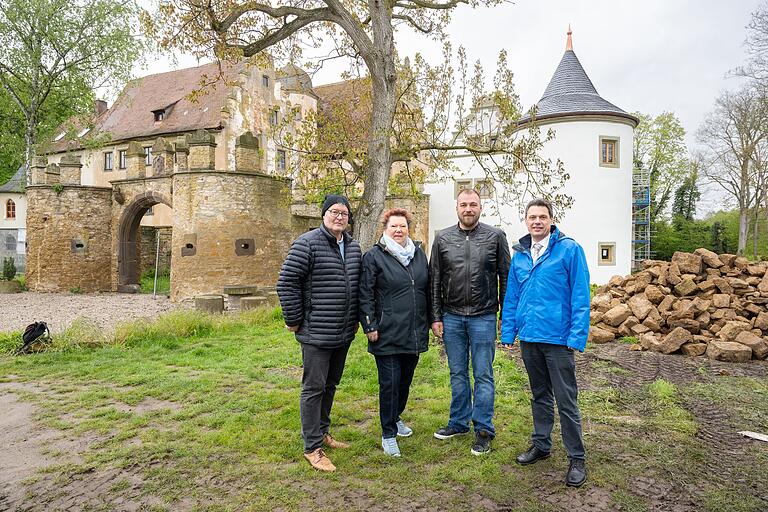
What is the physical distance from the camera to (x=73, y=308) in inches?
601

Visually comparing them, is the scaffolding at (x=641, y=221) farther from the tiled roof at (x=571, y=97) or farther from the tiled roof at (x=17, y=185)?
the tiled roof at (x=17, y=185)

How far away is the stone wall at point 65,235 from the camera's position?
19797 mm

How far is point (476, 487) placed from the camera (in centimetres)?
362

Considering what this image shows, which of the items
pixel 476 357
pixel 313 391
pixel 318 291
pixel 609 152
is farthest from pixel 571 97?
pixel 313 391

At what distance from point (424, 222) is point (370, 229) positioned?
1187 centimetres

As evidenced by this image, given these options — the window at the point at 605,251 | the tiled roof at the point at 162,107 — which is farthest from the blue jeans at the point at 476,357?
the tiled roof at the point at 162,107

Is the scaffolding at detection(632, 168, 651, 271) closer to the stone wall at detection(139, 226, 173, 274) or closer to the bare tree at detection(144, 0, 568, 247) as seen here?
the bare tree at detection(144, 0, 568, 247)

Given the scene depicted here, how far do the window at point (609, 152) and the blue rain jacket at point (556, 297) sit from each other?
718 inches

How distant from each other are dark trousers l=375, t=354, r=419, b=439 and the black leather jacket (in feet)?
1.44

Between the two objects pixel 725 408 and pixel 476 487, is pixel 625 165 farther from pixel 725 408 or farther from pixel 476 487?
pixel 476 487

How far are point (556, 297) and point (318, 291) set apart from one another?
1767 mm

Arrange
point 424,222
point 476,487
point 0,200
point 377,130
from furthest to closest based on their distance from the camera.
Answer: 1. point 0,200
2. point 424,222
3. point 377,130
4. point 476,487

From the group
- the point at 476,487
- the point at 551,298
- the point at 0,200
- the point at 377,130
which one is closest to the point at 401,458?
the point at 476,487

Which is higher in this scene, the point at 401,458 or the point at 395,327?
the point at 395,327
